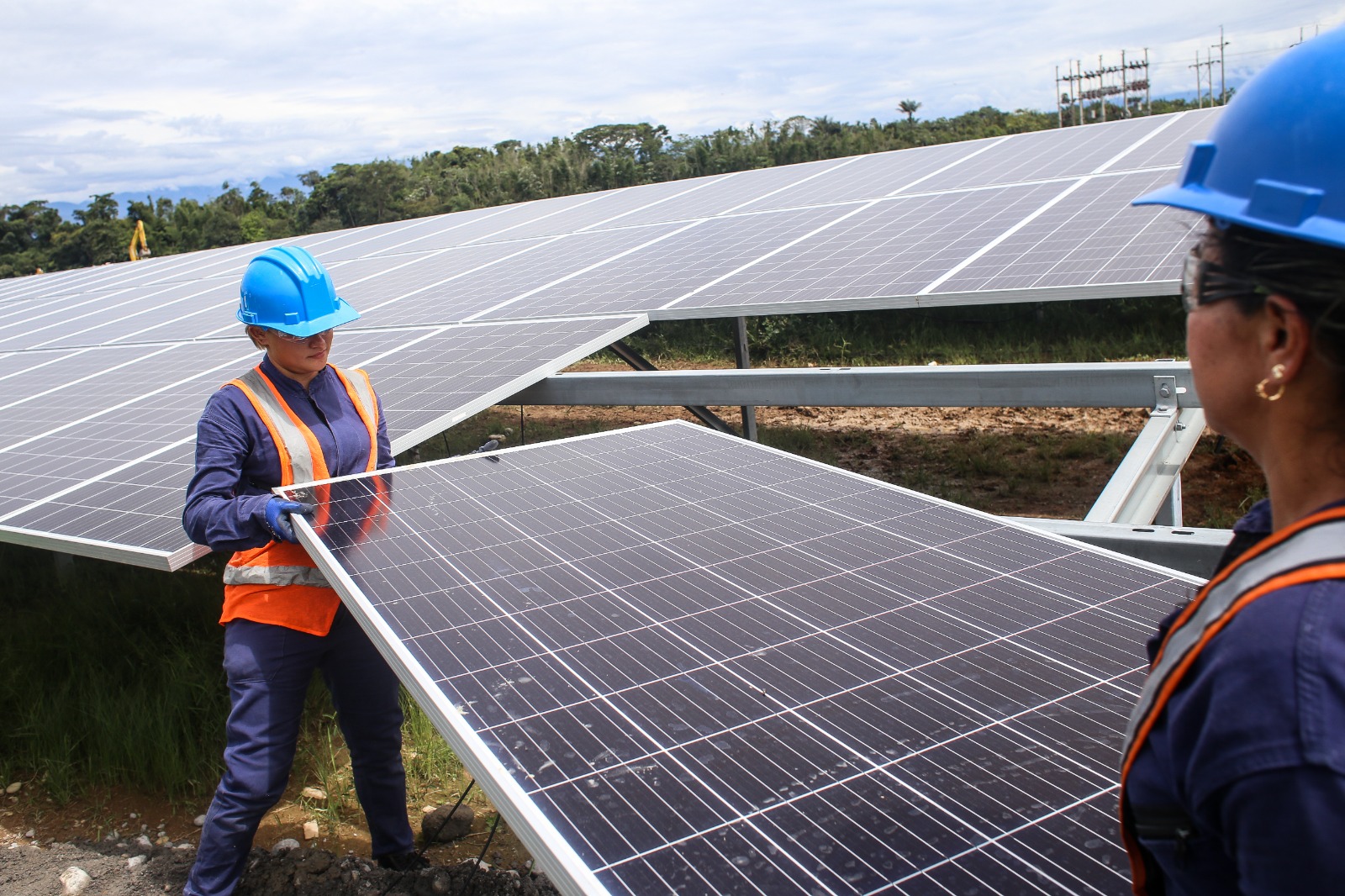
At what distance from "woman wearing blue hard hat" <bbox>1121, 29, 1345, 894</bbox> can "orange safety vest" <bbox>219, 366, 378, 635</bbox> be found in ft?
10.5

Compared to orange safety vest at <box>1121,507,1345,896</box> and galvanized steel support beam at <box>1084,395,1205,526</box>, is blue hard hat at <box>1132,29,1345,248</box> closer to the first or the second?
orange safety vest at <box>1121,507,1345,896</box>

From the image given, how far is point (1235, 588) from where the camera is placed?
111 centimetres

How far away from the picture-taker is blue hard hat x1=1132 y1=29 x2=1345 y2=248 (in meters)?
1.14

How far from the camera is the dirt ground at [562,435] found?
462 centimetres

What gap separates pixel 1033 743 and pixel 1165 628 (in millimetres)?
834

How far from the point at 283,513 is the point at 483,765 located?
1873 millimetres

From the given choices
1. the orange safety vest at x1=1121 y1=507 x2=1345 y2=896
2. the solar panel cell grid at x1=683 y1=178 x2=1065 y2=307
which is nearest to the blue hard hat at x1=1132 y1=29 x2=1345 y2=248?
the orange safety vest at x1=1121 y1=507 x2=1345 y2=896

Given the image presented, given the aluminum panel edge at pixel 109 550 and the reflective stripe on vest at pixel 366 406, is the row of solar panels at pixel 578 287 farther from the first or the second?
the reflective stripe on vest at pixel 366 406

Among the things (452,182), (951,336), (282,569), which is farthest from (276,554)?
(452,182)

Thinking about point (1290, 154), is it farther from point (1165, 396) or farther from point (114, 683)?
point (114, 683)

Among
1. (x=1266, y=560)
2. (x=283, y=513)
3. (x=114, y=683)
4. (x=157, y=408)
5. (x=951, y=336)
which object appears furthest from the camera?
(x=951, y=336)

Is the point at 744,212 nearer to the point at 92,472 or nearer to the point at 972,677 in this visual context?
the point at 92,472

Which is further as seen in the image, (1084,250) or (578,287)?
(578,287)

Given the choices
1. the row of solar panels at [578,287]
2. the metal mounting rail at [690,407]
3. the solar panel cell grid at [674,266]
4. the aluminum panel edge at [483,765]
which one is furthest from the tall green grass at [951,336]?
the aluminum panel edge at [483,765]
